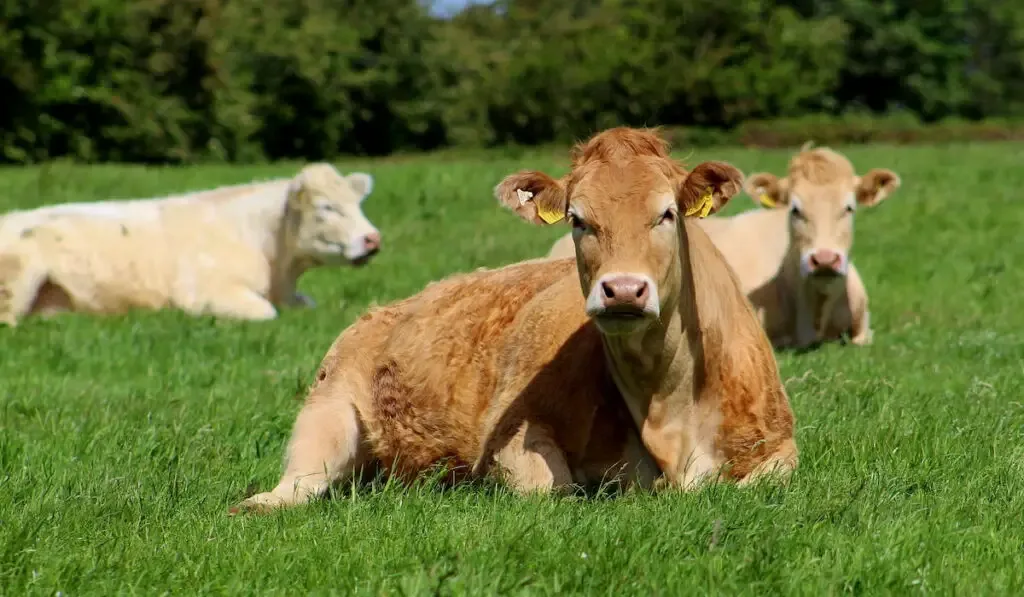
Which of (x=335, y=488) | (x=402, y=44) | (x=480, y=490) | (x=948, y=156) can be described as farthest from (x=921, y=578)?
(x=402, y=44)

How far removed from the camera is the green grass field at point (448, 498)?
4156mm

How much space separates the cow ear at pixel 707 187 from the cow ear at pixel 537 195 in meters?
0.50

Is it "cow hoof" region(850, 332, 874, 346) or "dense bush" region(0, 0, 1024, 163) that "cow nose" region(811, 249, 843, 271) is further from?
"dense bush" region(0, 0, 1024, 163)

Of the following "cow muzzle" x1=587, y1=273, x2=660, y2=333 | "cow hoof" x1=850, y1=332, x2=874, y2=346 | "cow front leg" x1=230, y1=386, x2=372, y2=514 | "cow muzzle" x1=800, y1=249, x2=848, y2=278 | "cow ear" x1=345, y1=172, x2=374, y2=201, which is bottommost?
"cow hoof" x1=850, y1=332, x2=874, y2=346

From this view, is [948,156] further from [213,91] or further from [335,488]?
[213,91]

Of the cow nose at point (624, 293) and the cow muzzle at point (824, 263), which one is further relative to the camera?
the cow muzzle at point (824, 263)

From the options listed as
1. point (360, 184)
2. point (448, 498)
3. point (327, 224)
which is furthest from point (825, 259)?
point (448, 498)

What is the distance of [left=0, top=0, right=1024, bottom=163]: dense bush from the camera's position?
43000 mm

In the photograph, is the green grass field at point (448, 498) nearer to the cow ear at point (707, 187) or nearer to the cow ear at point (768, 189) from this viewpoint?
the cow ear at point (707, 187)

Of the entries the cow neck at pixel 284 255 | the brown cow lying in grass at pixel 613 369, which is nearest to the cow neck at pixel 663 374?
the brown cow lying in grass at pixel 613 369

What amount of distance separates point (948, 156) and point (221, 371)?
2143cm

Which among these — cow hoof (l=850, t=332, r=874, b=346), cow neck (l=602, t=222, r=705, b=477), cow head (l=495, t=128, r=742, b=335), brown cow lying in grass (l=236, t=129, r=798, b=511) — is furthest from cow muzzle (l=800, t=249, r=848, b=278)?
cow neck (l=602, t=222, r=705, b=477)

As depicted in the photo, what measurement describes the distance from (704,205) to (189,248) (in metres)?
9.60

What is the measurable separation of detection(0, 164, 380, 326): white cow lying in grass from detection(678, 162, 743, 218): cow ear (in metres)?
8.55
